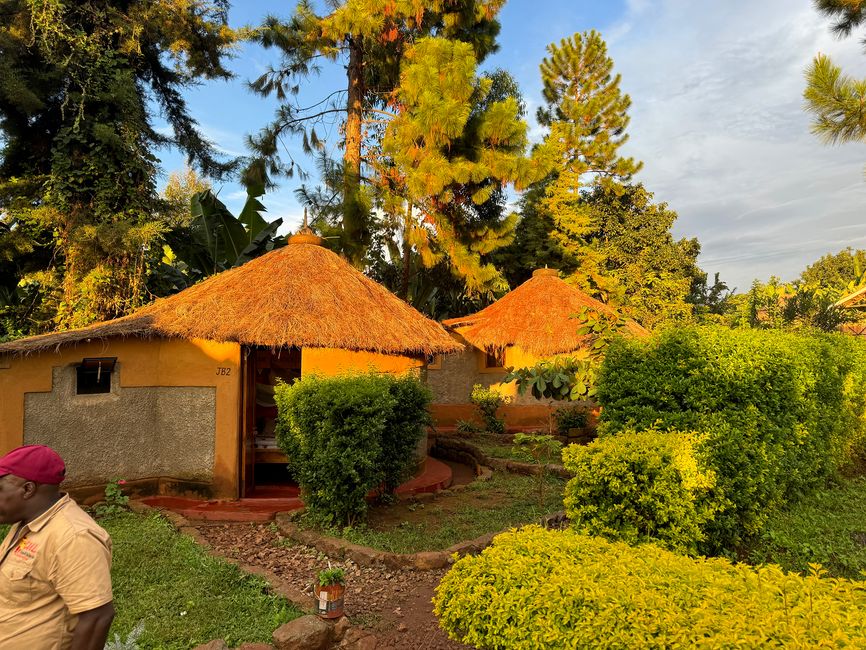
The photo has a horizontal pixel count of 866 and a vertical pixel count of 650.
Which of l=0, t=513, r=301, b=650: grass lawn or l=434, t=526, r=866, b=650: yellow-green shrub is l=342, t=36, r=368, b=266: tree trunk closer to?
l=0, t=513, r=301, b=650: grass lawn

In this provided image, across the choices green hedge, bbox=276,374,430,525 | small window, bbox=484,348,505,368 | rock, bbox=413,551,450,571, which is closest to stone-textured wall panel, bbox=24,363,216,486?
green hedge, bbox=276,374,430,525

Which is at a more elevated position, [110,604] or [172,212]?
[172,212]

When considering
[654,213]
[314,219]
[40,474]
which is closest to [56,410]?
[40,474]

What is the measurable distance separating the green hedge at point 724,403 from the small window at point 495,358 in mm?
10479

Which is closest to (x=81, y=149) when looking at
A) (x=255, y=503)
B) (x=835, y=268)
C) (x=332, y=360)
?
(x=332, y=360)

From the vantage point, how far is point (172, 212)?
1457 centimetres

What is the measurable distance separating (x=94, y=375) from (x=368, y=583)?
17.7ft

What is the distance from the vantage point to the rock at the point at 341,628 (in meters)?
4.55

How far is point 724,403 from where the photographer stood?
5.87 meters

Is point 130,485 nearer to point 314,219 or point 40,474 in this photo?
point 40,474

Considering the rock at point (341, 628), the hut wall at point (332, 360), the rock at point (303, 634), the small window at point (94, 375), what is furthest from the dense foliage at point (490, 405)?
the rock at point (303, 634)

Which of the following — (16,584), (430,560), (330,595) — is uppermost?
(16,584)

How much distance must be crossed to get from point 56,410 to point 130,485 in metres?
1.57

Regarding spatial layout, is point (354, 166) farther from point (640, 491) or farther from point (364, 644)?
point (364, 644)
